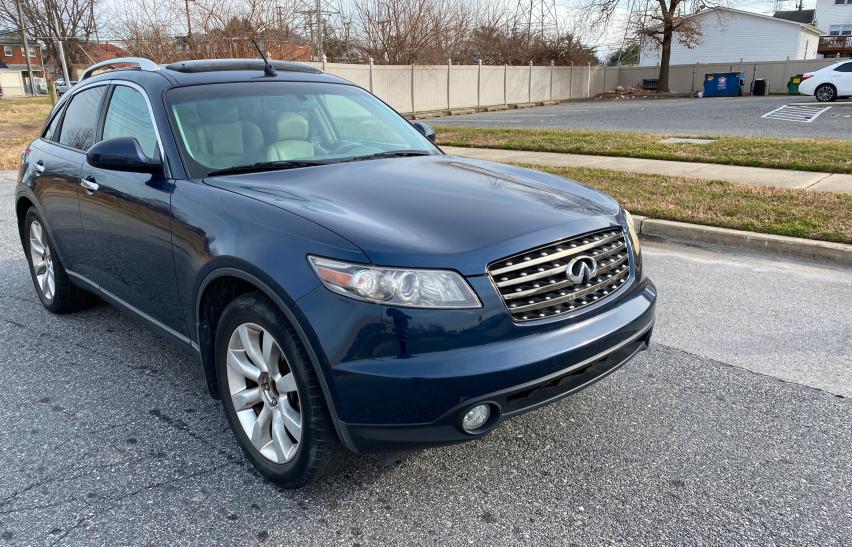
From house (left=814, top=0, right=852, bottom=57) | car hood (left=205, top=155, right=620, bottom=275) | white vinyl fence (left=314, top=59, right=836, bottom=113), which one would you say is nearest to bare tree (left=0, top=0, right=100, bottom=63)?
white vinyl fence (left=314, top=59, right=836, bottom=113)

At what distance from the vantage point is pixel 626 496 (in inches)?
105

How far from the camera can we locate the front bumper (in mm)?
2273

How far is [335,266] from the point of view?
237cm

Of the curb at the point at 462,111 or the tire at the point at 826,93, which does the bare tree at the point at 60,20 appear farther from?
the tire at the point at 826,93

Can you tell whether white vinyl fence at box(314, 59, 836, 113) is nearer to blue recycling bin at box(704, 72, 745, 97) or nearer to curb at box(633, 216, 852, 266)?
blue recycling bin at box(704, 72, 745, 97)

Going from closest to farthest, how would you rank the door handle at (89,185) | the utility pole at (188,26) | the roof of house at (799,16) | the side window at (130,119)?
the side window at (130,119)
the door handle at (89,185)
the utility pole at (188,26)
the roof of house at (799,16)

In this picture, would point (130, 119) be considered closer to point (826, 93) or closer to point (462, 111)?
point (462, 111)

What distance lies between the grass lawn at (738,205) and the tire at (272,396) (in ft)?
18.5

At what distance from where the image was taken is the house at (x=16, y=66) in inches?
3133

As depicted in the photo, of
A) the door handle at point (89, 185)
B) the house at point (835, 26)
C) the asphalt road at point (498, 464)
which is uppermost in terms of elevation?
the house at point (835, 26)

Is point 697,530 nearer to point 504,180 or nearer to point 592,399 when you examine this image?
point 592,399

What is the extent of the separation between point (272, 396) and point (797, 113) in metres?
23.5

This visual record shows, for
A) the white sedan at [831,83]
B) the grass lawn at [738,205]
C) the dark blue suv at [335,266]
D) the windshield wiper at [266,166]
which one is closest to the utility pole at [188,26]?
the grass lawn at [738,205]

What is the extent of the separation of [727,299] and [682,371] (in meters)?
1.54
